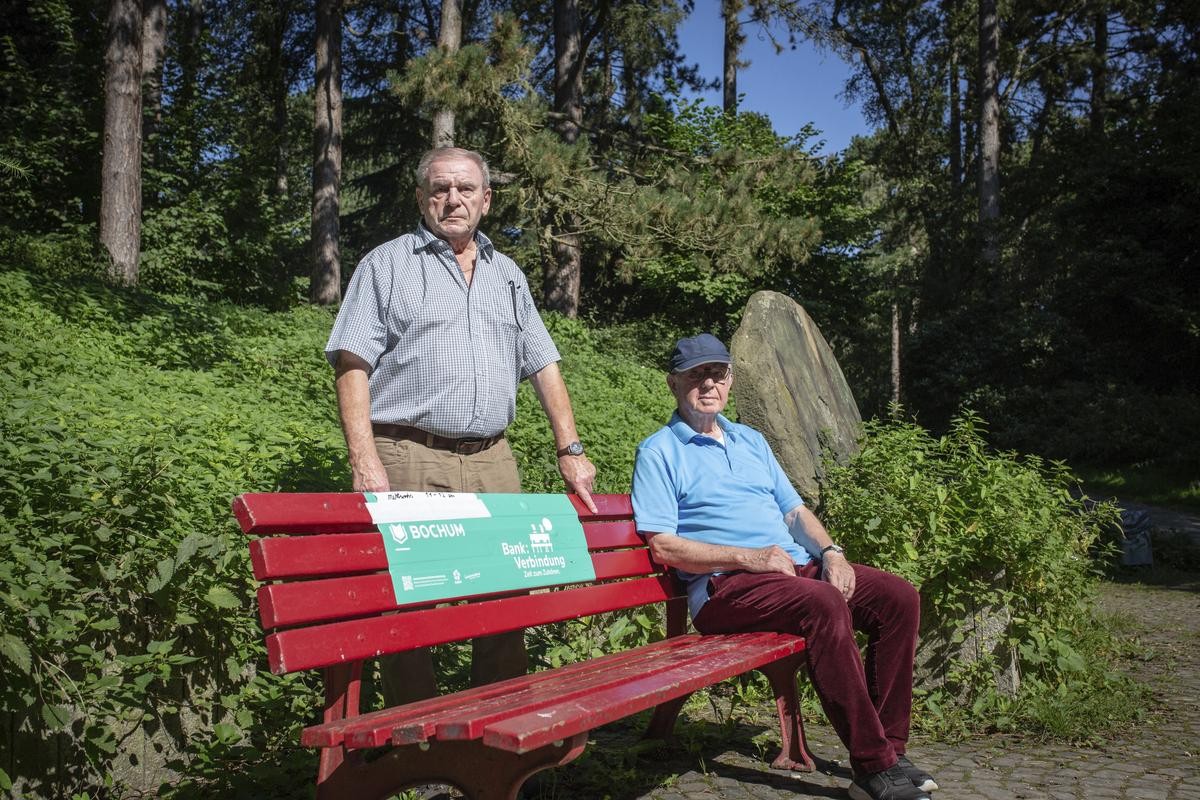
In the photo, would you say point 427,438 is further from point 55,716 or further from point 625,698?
point 55,716

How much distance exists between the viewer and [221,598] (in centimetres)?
326

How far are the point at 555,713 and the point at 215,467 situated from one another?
7.67 ft

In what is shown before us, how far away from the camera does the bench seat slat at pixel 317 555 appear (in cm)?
258

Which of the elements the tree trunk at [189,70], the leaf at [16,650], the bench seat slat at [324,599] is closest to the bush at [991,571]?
the bench seat slat at [324,599]

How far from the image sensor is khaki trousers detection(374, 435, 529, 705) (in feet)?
10.3

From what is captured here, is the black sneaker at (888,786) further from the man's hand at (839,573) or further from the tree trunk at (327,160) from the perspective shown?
the tree trunk at (327,160)

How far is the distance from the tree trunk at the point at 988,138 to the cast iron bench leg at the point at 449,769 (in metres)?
25.4

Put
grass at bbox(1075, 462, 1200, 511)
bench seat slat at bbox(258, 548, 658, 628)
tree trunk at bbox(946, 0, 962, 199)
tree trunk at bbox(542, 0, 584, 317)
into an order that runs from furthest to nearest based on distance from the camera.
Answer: tree trunk at bbox(946, 0, 962, 199), tree trunk at bbox(542, 0, 584, 317), grass at bbox(1075, 462, 1200, 511), bench seat slat at bbox(258, 548, 658, 628)

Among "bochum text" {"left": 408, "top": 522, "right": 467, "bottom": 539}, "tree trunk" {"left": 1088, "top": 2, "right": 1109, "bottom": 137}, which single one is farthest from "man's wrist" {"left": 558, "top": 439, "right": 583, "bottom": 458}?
"tree trunk" {"left": 1088, "top": 2, "right": 1109, "bottom": 137}

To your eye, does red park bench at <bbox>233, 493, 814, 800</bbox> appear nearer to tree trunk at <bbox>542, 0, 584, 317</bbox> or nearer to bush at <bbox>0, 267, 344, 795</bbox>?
bush at <bbox>0, 267, 344, 795</bbox>

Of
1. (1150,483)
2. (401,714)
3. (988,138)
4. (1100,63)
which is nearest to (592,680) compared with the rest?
(401,714)

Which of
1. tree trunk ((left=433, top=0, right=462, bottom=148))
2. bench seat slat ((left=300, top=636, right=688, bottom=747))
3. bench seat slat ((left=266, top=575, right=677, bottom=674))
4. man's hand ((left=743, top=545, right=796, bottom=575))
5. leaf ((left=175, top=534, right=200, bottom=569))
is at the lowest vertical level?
bench seat slat ((left=300, top=636, right=688, bottom=747))

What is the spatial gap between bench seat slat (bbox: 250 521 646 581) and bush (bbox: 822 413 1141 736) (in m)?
2.61

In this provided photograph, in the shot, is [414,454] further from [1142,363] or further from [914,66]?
[914,66]
